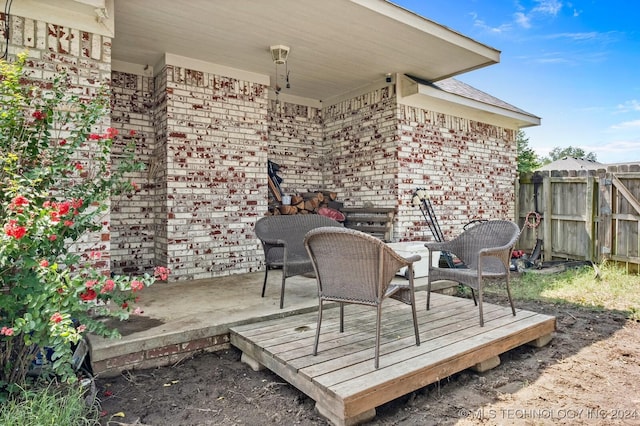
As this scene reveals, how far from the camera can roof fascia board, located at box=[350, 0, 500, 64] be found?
3.83 meters

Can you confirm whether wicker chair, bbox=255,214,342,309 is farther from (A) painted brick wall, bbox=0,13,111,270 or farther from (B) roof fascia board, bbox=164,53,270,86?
(B) roof fascia board, bbox=164,53,270,86

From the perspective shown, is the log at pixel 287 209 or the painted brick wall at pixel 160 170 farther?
the log at pixel 287 209

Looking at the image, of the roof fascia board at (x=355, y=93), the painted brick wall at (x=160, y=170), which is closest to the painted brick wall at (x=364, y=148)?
the roof fascia board at (x=355, y=93)

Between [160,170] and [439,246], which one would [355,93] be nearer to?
[160,170]

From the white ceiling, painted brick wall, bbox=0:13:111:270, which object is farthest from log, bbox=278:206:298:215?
painted brick wall, bbox=0:13:111:270

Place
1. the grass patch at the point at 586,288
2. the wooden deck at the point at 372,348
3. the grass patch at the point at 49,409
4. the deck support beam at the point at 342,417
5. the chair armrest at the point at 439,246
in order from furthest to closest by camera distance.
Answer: the grass patch at the point at 586,288, the chair armrest at the point at 439,246, the wooden deck at the point at 372,348, the deck support beam at the point at 342,417, the grass patch at the point at 49,409

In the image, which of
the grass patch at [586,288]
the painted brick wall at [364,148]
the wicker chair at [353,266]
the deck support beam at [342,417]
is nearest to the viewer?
the deck support beam at [342,417]

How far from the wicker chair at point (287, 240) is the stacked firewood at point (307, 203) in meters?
1.81

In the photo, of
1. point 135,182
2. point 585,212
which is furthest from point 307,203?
point 585,212

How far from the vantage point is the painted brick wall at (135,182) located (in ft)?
16.0

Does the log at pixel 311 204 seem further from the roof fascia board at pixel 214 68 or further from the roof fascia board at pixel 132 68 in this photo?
the roof fascia board at pixel 132 68

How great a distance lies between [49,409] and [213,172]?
3.55 m

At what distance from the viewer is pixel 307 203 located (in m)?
6.21

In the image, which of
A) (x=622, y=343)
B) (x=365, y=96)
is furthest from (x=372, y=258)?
(x=365, y=96)
